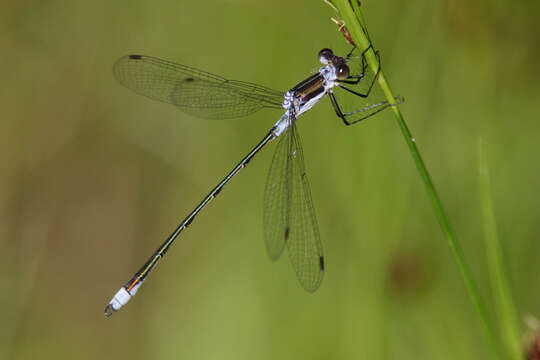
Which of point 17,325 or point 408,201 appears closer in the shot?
point 408,201

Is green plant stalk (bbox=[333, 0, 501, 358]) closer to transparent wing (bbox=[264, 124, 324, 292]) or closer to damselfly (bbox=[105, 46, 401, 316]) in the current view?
damselfly (bbox=[105, 46, 401, 316])

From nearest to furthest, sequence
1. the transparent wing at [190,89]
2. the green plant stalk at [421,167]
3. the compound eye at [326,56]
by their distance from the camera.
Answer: the green plant stalk at [421,167], the compound eye at [326,56], the transparent wing at [190,89]

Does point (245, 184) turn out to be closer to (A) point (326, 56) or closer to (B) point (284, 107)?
(B) point (284, 107)

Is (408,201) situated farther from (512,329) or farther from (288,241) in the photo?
(512,329)

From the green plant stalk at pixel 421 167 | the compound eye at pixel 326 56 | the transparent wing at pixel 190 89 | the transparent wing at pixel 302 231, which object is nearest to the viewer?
the green plant stalk at pixel 421 167

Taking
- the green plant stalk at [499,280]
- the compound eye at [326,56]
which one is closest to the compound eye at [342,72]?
the compound eye at [326,56]

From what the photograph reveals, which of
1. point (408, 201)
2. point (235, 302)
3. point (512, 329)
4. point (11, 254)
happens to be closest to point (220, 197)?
point (235, 302)

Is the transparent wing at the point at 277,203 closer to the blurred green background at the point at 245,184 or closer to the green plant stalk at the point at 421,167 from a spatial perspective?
the blurred green background at the point at 245,184
